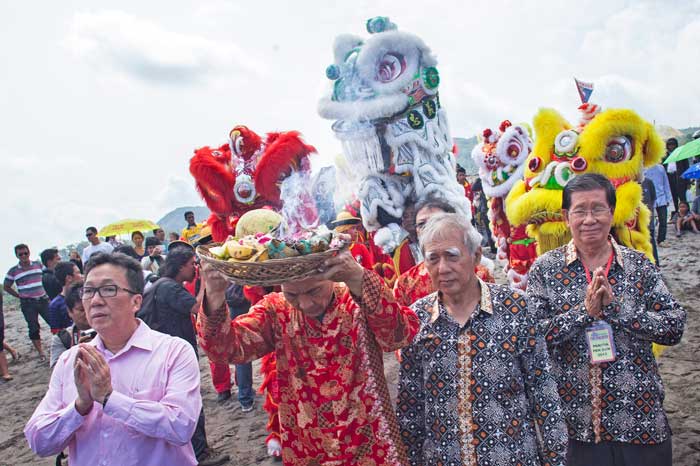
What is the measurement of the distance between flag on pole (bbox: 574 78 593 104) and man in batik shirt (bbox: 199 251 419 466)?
3.40 meters

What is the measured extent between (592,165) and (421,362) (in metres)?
2.50

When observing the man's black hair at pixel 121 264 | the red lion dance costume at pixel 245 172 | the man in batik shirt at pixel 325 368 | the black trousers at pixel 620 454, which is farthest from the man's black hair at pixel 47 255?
the black trousers at pixel 620 454

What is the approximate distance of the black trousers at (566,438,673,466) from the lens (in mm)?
2100

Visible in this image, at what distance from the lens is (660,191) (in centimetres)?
881

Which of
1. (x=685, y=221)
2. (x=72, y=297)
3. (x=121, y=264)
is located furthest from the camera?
(x=685, y=221)

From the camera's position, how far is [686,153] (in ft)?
30.4

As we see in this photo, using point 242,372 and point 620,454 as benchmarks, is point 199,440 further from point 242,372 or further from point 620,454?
point 620,454

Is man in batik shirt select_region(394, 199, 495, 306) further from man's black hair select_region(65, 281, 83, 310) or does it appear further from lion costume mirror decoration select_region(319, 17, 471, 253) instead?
man's black hair select_region(65, 281, 83, 310)

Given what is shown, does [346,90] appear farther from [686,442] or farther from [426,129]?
[686,442]

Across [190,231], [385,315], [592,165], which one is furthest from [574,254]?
[190,231]

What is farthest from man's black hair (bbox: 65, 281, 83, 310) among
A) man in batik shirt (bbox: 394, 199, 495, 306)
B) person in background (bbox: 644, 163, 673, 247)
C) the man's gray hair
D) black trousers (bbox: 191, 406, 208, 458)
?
person in background (bbox: 644, 163, 673, 247)

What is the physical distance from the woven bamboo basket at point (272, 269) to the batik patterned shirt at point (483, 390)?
600 millimetres

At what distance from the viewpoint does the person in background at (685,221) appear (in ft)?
33.1

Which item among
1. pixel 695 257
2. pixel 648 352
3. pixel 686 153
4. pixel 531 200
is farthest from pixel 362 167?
pixel 686 153
